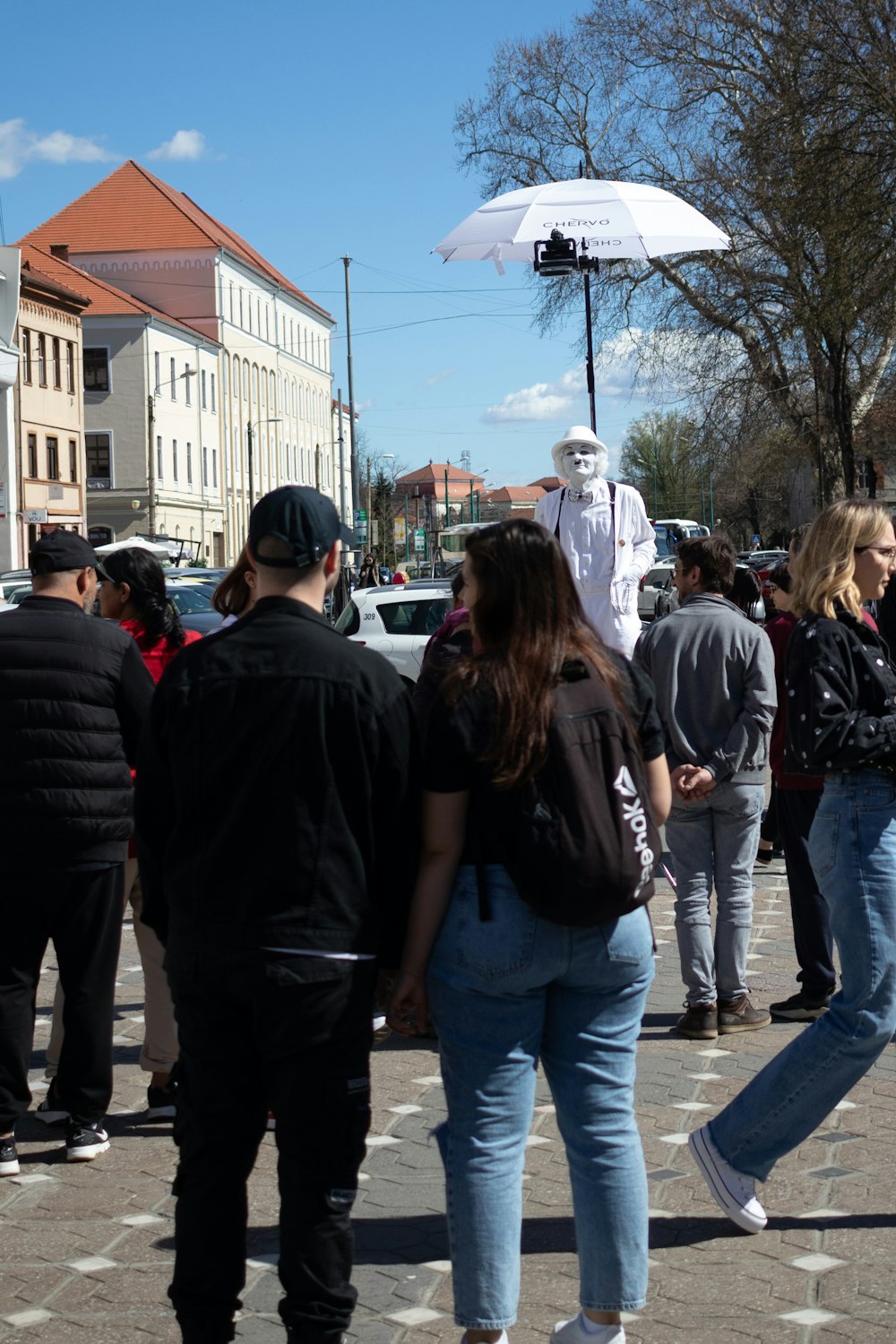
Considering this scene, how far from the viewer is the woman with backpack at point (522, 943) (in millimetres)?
3279

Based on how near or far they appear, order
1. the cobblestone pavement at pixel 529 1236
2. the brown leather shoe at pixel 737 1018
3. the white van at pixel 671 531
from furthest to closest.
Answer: the white van at pixel 671 531
the brown leather shoe at pixel 737 1018
the cobblestone pavement at pixel 529 1236

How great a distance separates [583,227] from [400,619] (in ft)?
30.8

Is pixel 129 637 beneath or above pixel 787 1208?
above

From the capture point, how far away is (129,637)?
5.30 m

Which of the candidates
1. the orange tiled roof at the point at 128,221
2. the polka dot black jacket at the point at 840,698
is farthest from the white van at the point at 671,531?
the polka dot black jacket at the point at 840,698

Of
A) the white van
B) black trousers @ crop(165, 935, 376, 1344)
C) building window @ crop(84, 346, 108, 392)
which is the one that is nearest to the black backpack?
black trousers @ crop(165, 935, 376, 1344)

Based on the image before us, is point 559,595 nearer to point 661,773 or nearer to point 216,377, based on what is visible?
point 661,773

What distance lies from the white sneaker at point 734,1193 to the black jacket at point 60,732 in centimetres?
213

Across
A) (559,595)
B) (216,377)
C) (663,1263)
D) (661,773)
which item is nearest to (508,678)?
(559,595)

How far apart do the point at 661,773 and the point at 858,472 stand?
31497 mm

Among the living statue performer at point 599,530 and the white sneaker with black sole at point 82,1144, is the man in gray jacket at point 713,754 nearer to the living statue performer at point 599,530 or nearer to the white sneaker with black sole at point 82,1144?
the living statue performer at point 599,530

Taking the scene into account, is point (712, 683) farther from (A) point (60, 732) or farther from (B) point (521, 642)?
(B) point (521, 642)

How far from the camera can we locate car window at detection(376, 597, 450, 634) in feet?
64.3

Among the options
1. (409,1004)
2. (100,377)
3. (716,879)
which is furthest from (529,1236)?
(100,377)
